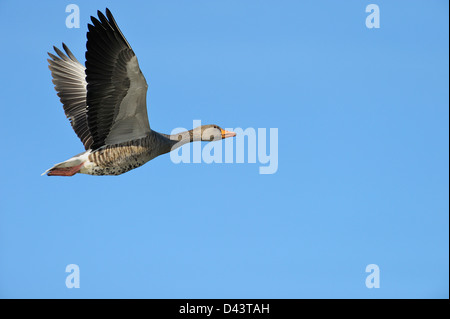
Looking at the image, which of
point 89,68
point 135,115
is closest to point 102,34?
point 89,68

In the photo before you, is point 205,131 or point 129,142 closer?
point 129,142

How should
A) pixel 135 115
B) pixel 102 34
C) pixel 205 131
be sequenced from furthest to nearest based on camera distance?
pixel 205 131
pixel 135 115
pixel 102 34

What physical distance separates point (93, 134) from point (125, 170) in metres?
0.83

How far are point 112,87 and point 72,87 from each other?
3.20 metres

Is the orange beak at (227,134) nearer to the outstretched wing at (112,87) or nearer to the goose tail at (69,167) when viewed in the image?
the outstretched wing at (112,87)

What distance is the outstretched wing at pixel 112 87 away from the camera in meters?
10.3

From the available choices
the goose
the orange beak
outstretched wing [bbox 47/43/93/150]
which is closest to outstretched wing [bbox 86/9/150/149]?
the goose

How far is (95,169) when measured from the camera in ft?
37.1

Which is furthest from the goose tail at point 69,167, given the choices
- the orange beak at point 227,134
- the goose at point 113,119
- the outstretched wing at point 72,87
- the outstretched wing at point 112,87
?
the orange beak at point 227,134

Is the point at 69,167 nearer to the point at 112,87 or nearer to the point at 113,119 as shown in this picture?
the point at 113,119

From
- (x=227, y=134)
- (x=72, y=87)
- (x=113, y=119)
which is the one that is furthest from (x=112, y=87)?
(x=72, y=87)

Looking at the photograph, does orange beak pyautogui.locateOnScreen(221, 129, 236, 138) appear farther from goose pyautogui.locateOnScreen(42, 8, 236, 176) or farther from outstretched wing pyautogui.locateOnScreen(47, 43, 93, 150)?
outstretched wing pyautogui.locateOnScreen(47, 43, 93, 150)

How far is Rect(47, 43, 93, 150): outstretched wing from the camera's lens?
42.0 ft
